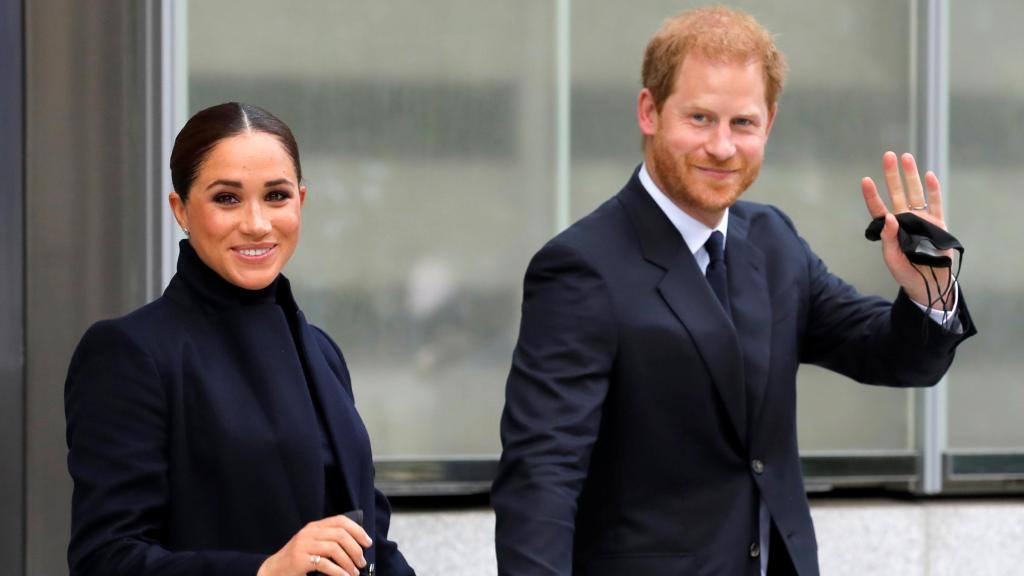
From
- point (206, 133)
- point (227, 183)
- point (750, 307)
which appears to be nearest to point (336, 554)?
point (227, 183)

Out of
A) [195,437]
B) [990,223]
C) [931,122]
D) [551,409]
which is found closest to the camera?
[195,437]

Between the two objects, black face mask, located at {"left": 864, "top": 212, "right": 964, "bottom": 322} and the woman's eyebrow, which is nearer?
the woman's eyebrow

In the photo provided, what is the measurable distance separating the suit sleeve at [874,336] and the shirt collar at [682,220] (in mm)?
324

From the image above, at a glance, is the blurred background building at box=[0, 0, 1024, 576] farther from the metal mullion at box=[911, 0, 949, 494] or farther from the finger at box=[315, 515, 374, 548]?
the finger at box=[315, 515, 374, 548]

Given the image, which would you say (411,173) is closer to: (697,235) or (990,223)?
(990,223)

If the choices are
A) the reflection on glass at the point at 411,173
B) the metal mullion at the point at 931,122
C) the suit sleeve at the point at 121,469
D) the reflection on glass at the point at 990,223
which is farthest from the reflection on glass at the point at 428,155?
the suit sleeve at the point at 121,469

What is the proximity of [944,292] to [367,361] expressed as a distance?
9.21 ft

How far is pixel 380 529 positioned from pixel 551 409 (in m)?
0.47

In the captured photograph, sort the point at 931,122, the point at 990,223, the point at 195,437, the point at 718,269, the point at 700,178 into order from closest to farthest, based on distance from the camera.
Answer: the point at 195,437
the point at 700,178
the point at 718,269
the point at 931,122
the point at 990,223

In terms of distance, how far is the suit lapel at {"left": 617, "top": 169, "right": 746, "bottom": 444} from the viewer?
329 centimetres

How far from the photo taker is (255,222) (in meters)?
3.04

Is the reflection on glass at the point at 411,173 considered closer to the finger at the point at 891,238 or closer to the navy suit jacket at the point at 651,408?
the navy suit jacket at the point at 651,408

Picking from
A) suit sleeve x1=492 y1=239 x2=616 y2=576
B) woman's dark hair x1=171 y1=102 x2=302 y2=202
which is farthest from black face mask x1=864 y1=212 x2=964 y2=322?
woman's dark hair x1=171 y1=102 x2=302 y2=202

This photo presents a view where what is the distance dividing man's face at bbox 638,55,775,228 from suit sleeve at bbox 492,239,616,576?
29 centimetres
